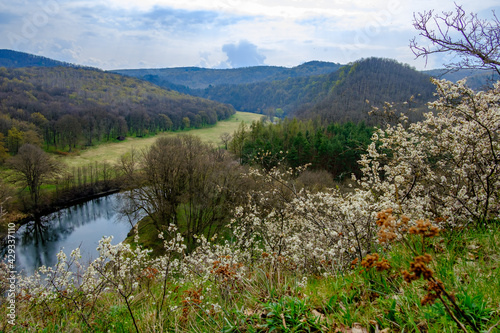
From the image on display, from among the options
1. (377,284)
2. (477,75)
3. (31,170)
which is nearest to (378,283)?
(377,284)

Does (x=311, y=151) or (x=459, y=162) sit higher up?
(x=459, y=162)

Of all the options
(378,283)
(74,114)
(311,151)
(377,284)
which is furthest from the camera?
(74,114)

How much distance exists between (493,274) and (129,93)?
187042 millimetres

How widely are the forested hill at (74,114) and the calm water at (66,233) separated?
29.3 meters

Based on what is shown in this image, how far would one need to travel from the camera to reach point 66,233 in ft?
99.5

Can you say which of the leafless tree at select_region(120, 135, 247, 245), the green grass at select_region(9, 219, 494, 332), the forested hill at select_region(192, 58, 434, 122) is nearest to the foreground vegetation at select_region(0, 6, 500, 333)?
the green grass at select_region(9, 219, 494, 332)

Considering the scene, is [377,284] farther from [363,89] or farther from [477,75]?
[363,89]

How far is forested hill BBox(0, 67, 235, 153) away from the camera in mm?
61906

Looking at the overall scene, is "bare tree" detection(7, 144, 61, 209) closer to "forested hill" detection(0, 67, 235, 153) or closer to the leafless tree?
the leafless tree

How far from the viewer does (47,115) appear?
75.7 m

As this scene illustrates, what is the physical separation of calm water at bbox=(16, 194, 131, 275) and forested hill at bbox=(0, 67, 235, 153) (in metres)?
29.3

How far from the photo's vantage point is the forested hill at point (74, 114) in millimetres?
61906

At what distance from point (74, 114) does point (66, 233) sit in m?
61.8

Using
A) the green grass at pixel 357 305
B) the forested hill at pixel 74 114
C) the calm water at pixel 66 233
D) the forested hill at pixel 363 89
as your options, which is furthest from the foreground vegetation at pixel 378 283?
the forested hill at pixel 363 89
